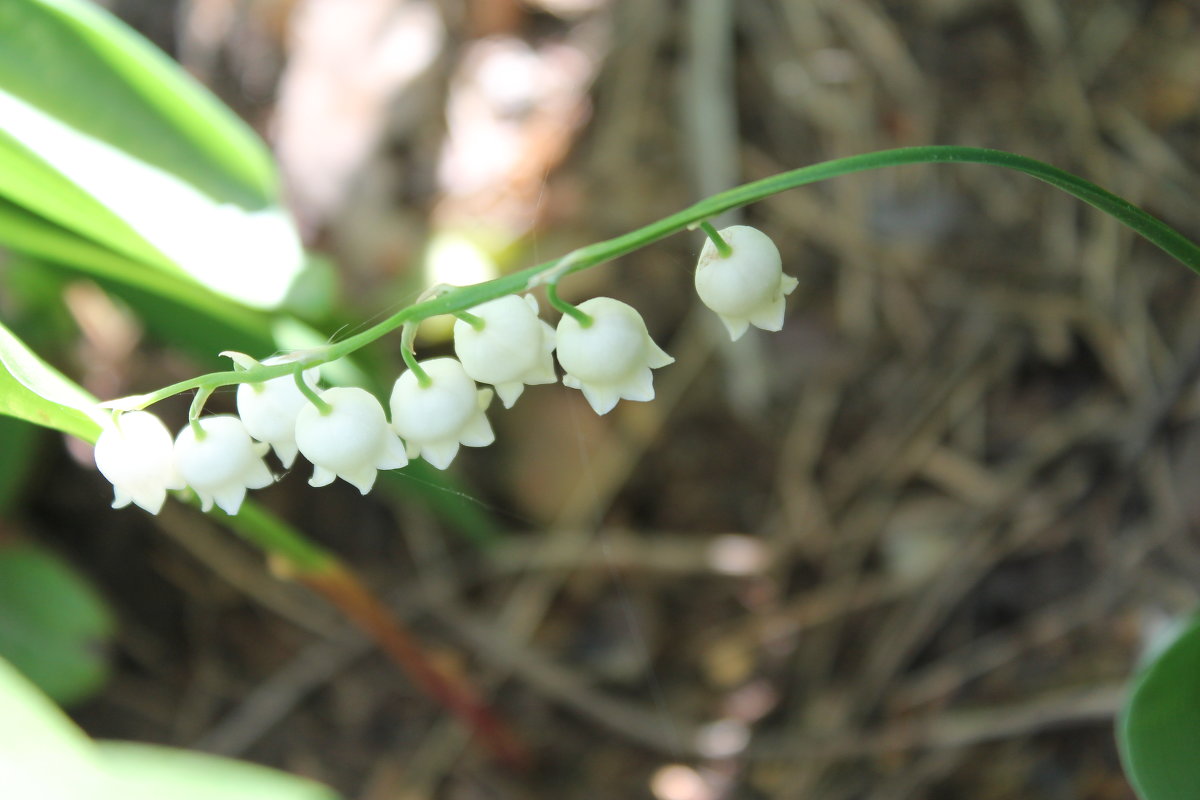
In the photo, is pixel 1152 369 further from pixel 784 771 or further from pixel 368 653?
pixel 368 653

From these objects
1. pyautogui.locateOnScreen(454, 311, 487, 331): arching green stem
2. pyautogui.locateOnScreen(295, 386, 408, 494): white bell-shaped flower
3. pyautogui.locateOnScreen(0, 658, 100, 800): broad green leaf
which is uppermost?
pyautogui.locateOnScreen(454, 311, 487, 331): arching green stem

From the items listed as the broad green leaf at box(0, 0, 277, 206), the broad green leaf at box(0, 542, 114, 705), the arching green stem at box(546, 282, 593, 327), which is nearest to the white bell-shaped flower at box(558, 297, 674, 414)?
the arching green stem at box(546, 282, 593, 327)

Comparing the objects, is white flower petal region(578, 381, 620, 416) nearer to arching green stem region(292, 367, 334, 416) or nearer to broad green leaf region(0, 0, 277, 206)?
arching green stem region(292, 367, 334, 416)

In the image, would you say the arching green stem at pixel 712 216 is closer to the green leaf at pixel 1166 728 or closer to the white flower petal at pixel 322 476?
the white flower petal at pixel 322 476

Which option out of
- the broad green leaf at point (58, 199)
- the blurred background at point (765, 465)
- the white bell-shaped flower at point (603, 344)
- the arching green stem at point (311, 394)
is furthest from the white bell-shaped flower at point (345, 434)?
the blurred background at point (765, 465)

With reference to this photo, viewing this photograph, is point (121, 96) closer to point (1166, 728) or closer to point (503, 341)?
point (503, 341)

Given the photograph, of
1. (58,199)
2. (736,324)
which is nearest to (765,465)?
(736,324)

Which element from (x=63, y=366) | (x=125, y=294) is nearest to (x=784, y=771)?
(x=125, y=294)
